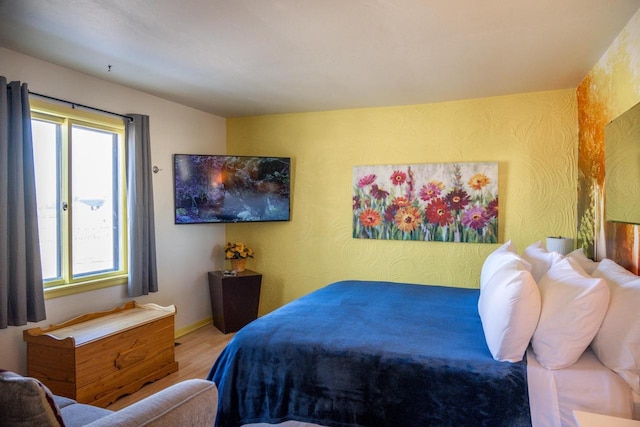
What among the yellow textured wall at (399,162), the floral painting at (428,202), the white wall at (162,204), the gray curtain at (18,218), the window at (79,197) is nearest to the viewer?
the gray curtain at (18,218)

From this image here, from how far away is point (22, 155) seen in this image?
2.54m

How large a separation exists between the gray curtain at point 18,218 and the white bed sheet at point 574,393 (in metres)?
3.03

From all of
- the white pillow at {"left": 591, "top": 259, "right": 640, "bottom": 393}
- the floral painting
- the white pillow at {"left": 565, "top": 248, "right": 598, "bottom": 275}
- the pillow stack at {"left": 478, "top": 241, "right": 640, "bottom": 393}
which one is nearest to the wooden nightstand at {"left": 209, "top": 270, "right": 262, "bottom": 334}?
the floral painting

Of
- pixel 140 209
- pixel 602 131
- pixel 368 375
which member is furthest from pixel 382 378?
pixel 140 209

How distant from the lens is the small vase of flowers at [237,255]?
439 centimetres

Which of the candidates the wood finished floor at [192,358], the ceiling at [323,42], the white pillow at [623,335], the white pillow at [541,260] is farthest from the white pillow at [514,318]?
the wood finished floor at [192,358]

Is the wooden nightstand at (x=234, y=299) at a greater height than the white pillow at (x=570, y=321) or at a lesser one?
lesser

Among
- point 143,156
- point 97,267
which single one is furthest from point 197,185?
point 97,267

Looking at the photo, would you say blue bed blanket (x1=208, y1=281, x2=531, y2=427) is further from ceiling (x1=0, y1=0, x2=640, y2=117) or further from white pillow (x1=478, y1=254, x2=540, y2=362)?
ceiling (x1=0, y1=0, x2=640, y2=117)

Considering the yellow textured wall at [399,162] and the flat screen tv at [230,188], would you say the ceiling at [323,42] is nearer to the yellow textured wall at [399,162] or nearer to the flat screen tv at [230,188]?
the yellow textured wall at [399,162]

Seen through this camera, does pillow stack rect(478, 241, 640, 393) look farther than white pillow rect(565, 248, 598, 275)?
No

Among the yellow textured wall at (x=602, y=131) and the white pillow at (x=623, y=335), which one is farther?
the yellow textured wall at (x=602, y=131)

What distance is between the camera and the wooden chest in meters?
2.49

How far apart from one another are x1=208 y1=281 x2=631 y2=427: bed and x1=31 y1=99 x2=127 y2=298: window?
5.87 ft
